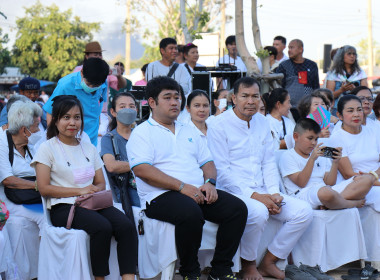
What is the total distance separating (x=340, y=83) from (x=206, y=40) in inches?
270

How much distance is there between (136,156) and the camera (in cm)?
515

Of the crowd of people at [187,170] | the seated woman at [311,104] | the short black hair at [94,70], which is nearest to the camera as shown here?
the crowd of people at [187,170]

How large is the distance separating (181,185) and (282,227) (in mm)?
1201

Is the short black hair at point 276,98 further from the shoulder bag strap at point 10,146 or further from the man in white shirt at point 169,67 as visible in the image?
the shoulder bag strap at point 10,146

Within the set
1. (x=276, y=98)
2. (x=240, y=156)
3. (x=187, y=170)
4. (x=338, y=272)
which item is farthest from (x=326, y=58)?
(x=187, y=170)

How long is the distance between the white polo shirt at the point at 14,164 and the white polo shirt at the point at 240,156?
1728 mm

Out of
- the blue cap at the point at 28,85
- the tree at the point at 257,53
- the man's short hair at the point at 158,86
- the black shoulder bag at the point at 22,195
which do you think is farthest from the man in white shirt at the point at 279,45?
the black shoulder bag at the point at 22,195

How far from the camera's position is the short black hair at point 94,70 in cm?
618

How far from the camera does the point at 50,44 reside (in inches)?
1767

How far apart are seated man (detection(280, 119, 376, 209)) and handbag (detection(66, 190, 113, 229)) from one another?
2075mm

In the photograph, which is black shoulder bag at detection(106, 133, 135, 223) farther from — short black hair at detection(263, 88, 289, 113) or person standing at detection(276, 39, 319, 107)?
person standing at detection(276, 39, 319, 107)

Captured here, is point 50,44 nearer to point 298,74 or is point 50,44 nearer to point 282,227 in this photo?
point 298,74

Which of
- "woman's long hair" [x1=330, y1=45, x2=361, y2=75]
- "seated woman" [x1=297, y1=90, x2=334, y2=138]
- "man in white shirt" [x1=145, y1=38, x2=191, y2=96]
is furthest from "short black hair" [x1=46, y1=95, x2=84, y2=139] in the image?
"woman's long hair" [x1=330, y1=45, x2=361, y2=75]

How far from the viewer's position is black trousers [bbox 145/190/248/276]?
4.91 meters
